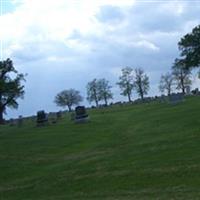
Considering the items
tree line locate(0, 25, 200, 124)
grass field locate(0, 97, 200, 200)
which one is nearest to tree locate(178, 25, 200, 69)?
tree line locate(0, 25, 200, 124)

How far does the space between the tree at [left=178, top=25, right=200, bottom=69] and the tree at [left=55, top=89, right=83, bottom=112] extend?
204 ft

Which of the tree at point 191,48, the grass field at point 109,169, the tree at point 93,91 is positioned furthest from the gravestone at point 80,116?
the tree at point 93,91

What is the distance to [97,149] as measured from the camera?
28.5m

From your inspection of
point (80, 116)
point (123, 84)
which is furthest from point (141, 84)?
point (80, 116)

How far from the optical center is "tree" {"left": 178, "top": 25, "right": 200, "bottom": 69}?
98.9 metres

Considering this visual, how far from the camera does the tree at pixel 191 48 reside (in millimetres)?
98938

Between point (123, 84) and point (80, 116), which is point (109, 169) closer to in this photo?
point (80, 116)

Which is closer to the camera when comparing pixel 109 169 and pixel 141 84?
pixel 109 169

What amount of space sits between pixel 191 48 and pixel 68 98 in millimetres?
64491

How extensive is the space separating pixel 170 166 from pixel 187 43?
8344 centimetres

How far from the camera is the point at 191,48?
3949 inches

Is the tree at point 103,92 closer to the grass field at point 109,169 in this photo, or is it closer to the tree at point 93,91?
the tree at point 93,91

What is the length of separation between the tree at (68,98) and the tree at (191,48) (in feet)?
204

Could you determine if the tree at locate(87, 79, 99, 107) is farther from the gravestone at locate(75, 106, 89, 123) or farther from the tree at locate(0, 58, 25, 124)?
the gravestone at locate(75, 106, 89, 123)
